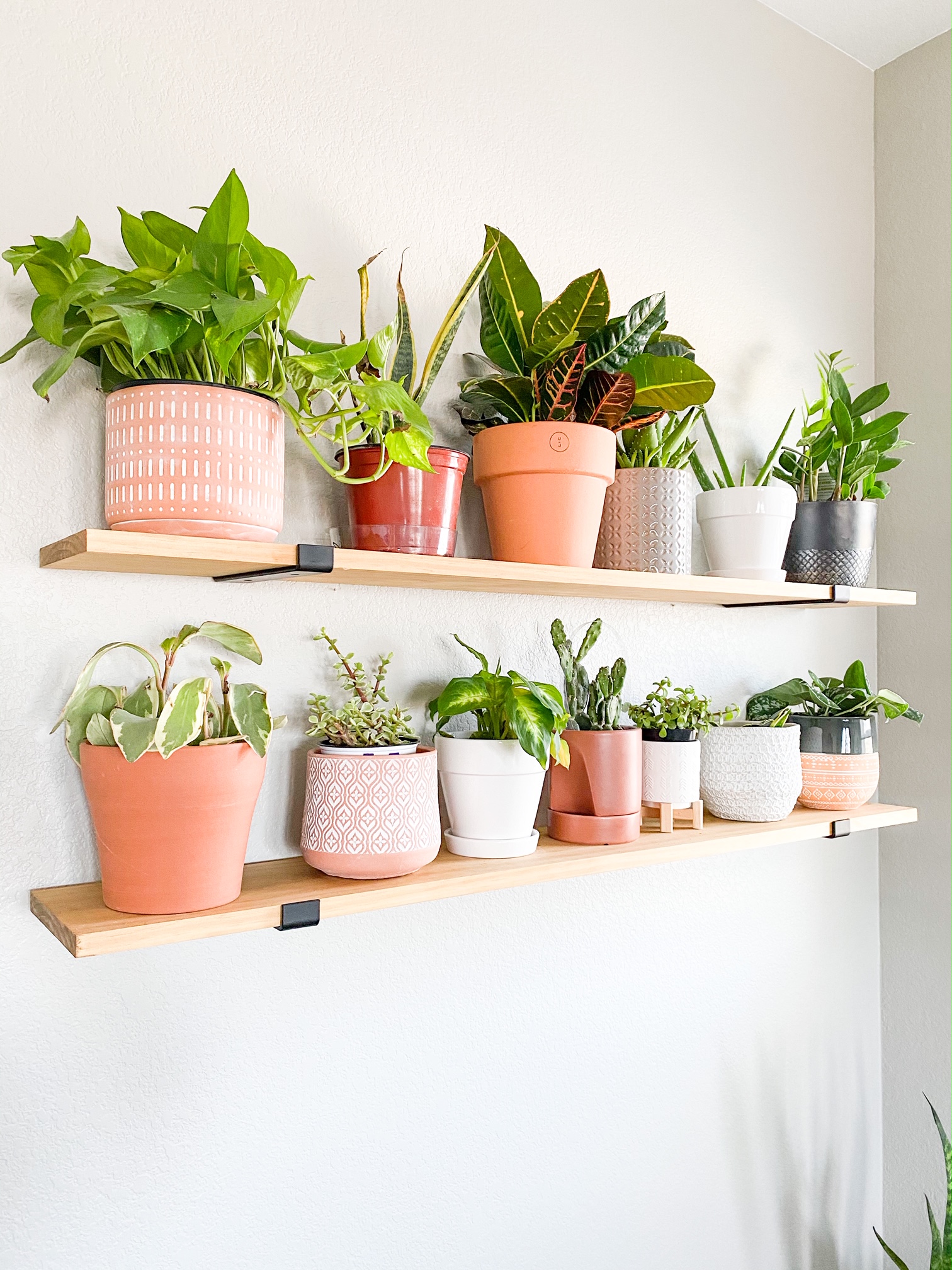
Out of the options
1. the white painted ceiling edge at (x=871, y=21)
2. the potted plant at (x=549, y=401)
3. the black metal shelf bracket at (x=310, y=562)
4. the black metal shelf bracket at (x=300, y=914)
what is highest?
the white painted ceiling edge at (x=871, y=21)

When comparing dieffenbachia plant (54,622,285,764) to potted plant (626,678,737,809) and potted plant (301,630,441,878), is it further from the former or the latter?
potted plant (626,678,737,809)

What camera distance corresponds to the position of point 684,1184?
1.38m

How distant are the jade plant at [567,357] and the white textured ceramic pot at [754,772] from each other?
46 cm

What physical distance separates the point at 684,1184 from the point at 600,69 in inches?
63.9

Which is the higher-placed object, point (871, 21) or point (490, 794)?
point (871, 21)

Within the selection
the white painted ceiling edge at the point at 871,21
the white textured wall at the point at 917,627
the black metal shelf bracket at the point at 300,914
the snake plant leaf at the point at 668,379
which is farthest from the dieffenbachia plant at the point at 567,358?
the white painted ceiling edge at the point at 871,21

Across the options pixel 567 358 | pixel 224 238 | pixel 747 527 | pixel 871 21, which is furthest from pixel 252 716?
pixel 871 21

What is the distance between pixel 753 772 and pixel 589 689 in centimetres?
28

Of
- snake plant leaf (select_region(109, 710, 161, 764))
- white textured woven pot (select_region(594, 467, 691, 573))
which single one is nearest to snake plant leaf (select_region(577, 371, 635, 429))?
white textured woven pot (select_region(594, 467, 691, 573))

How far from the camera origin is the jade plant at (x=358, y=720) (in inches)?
38.7

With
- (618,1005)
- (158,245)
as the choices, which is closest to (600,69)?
(158,245)

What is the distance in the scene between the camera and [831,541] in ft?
4.54

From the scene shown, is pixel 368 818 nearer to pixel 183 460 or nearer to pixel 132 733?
pixel 132 733

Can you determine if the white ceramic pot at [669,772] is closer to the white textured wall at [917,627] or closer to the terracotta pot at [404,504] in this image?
the terracotta pot at [404,504]
